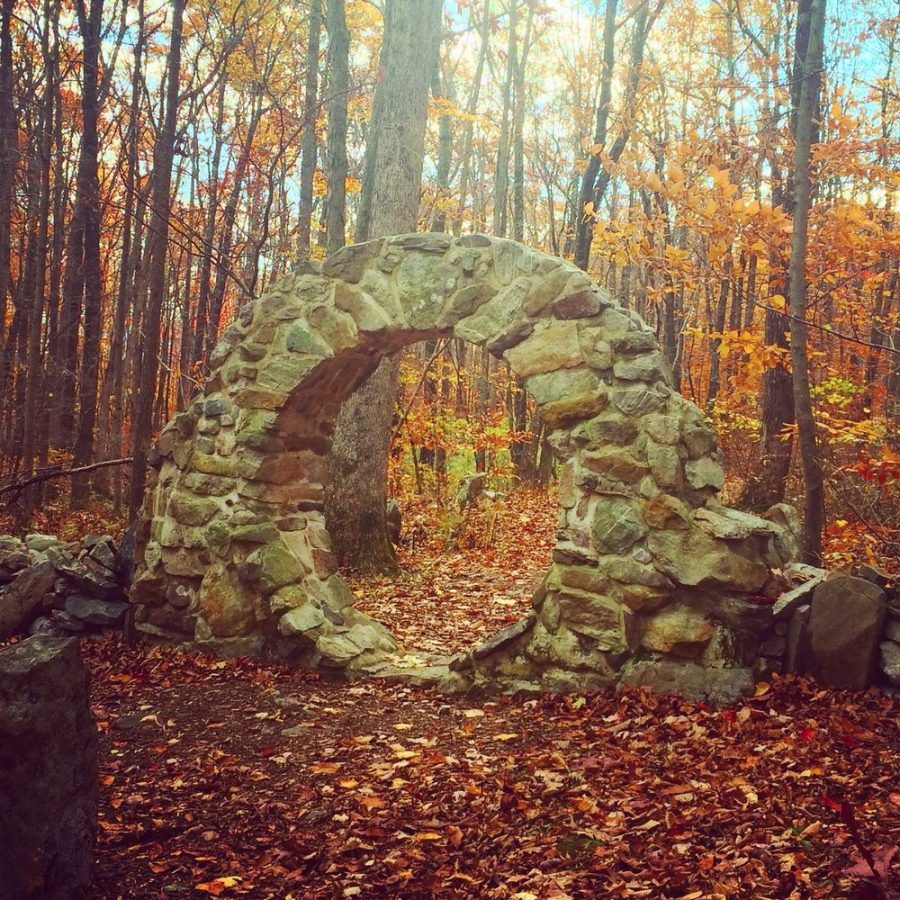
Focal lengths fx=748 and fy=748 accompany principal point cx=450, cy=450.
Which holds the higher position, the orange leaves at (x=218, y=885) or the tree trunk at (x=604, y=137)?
the tree trunk at (x=604, y=137)

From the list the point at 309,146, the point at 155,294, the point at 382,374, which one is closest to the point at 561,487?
the point at 382,374

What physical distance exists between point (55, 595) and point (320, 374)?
2.83 m

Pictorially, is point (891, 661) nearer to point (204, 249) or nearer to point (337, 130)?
point (337, 130)

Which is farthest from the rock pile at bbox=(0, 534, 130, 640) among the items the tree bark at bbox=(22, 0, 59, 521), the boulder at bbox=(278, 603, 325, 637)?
the tree bark at bbox=(22, 0, 59, 521)

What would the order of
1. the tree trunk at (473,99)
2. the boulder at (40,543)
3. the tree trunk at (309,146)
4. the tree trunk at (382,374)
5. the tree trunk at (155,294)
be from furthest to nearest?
1. the tree trunk at (473,99)
2. the tree trunk at (309,146)
3. the tree trunk at (382,374)
4. the boulder at (40,543)
5. the tree trunk at (155,294)

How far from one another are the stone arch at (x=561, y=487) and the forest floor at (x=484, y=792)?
1.13 ft

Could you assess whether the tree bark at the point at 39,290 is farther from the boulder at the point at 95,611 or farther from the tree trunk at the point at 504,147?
the tree trunk at the point at 504,147

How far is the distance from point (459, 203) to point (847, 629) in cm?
1491

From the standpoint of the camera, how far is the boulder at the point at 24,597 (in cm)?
575

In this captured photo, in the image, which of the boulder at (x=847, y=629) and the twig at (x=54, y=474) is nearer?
the boulder at (x=847, y=629)

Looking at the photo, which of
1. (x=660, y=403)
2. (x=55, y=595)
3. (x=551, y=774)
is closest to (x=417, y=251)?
(x=660, y=403)

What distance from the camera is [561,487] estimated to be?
4426mm

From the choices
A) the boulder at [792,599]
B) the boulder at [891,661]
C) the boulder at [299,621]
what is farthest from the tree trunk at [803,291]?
the boulder at [299,621]

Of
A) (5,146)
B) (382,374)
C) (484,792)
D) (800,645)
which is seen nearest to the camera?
(484,792)
